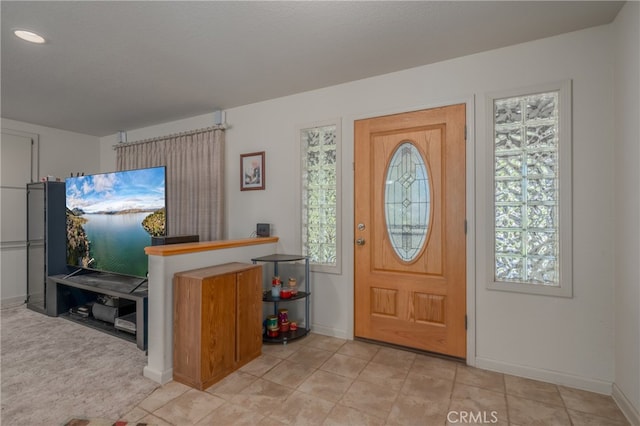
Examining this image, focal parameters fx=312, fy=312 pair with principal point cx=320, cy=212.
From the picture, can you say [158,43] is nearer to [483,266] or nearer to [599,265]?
[483,266]

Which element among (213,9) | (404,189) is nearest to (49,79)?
(213,9)

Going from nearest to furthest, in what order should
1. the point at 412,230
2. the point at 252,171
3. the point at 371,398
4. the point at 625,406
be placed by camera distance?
1. the point at 625,406
2. the point at 371,398
3. the point at 412,230
4. the point at 252,171

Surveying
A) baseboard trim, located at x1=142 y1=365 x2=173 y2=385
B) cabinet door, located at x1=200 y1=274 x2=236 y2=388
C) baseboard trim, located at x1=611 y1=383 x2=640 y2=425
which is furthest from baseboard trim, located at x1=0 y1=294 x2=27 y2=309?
baseboard trim, located at x1=611 y1=383 x2=640 y2=425

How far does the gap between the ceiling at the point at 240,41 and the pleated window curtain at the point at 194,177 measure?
1.97 feet

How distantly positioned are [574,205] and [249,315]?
2.45 meters

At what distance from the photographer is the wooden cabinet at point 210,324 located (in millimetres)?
2082

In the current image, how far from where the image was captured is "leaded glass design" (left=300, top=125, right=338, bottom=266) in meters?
3.03

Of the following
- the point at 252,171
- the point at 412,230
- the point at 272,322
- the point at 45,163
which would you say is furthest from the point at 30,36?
the point at 412,230

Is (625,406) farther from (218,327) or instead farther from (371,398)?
(218,327)

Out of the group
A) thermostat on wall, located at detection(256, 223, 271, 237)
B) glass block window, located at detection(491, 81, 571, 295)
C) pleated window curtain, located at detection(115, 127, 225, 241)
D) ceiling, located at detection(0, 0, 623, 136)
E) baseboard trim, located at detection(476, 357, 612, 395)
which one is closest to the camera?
ceiling, located at detection(0, 0, 623, 136)

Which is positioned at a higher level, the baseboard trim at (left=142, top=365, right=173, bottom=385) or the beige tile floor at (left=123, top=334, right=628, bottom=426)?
the baseboard trim at (left=142, top=365, right=173, bottom=385)

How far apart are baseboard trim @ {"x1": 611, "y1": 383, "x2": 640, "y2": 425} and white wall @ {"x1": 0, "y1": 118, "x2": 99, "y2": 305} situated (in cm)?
602

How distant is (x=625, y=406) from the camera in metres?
1.79

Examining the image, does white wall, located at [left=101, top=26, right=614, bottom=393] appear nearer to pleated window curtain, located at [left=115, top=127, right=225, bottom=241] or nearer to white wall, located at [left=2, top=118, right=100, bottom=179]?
pleated window curtain, located at [left=115, top=127, right=225, bottom=241]
